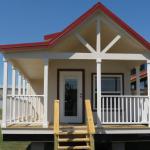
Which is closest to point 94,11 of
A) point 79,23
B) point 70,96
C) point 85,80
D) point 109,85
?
point 79,23

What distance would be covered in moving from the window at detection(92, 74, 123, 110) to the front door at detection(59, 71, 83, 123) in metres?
0.61

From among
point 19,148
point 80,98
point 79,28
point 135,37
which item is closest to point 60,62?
point 80,98

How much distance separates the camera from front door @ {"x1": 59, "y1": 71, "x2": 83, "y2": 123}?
14.3 metres

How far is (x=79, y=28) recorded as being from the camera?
40.3 feet

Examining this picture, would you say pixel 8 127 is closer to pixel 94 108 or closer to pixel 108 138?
pixel 108 138

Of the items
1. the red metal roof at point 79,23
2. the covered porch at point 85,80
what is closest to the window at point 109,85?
the covered porch at point 85,80

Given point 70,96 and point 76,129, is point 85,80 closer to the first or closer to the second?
point 70,96

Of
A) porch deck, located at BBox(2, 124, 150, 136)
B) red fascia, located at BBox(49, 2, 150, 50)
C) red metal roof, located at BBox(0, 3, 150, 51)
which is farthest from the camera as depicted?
red fascia, located at BBox(49, 2, 150, 50)

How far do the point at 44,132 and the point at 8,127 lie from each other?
4.04 feet

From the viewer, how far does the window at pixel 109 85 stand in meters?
14.5

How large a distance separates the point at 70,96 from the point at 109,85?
5.74 ft

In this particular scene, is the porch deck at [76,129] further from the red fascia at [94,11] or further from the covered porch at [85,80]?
the red fascia at [94,11]

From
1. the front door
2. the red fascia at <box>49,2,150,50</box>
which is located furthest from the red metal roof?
the front door

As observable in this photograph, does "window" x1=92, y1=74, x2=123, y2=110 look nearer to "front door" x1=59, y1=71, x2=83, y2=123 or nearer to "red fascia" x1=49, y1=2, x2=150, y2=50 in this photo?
"front door" x1=59, y1=71, x2=83, y2=123
